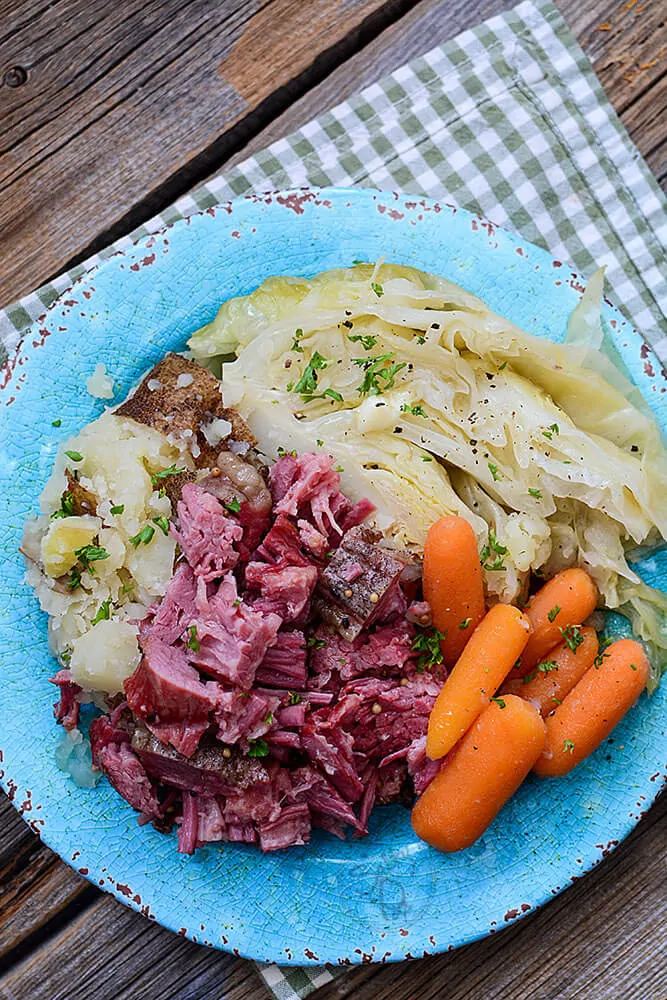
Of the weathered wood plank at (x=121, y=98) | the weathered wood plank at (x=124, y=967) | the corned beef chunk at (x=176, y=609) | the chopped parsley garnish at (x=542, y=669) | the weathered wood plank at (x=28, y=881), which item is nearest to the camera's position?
the corned beef chunk at (x=176, y=609)

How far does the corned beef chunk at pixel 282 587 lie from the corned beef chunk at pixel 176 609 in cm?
20

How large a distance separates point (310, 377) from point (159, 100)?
1791 millimetres

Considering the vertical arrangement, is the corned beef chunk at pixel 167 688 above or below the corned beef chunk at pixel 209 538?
below

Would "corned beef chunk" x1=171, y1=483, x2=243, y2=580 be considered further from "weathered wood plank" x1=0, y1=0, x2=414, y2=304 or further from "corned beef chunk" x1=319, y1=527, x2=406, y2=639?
"weathered wood plank" x1=0, y1=0, x2=414, y2=304

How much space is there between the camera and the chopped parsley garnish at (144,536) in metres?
3.06

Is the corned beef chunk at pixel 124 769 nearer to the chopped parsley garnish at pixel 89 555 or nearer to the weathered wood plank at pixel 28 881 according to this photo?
the chopped parsley garnish at pixel 89 555

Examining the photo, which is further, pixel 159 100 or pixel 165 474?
pixel 159 100

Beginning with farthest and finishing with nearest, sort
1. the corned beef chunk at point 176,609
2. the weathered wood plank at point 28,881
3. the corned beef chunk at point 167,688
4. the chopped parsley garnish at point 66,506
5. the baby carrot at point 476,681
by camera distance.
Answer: the weathered wood plank at point 28,881 < the chopped parsley garnish at point 66,506 < the baby carrot at point 476,681 < the corned beef chunk at point 176,609 < the corned beef chunk at point 167,688

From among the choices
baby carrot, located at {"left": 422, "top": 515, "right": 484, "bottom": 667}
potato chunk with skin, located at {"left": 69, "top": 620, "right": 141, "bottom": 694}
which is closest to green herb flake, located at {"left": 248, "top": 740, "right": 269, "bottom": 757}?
potato chunk with skin, located at {"left": 69, "top": 620, "right": 141, "bottom": 694}

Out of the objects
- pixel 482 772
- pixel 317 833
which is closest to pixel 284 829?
pixel 317 833

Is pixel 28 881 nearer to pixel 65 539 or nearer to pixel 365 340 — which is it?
pixel 65 539

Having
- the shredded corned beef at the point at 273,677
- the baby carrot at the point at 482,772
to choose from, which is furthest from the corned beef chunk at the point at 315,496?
the baby carrot at the point at 482,772

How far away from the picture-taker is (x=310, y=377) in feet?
10.7

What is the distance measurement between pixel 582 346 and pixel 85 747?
243 centimetres
